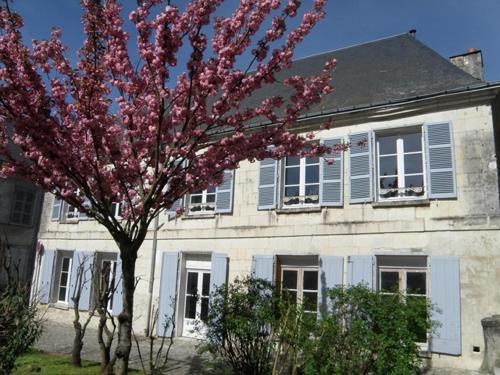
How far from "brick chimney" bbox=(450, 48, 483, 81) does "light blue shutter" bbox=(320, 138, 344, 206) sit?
3032mm

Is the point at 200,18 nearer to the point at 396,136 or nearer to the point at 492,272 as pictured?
the point at 396,136

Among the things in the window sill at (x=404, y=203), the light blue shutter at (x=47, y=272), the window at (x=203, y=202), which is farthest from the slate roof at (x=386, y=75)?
the light blue shutter at (x=47, y=272)

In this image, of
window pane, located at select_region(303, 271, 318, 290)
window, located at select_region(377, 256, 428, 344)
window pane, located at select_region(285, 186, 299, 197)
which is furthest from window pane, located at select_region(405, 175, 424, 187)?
window pane, located at select_region(303, 271, 318, 290)

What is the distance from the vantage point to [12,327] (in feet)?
14.1

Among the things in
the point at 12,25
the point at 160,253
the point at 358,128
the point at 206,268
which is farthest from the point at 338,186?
the point at 12,25

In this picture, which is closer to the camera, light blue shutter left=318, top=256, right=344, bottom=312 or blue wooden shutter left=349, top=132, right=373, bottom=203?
light blue shutter left=318, top=256, right=344, bottom=312

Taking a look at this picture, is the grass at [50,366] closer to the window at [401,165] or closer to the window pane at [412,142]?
the window at [401,165]

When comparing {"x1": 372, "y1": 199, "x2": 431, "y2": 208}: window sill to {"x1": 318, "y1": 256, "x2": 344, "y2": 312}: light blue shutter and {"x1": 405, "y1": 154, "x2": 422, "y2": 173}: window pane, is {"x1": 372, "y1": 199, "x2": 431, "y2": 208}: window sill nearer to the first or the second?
{"x1": 405, "y1": 154, "x2": 422, "y2": 173}: window pane

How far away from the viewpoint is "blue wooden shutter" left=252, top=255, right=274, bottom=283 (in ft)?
29.6

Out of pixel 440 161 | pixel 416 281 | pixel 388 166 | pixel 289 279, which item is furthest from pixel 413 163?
pixel 289 279

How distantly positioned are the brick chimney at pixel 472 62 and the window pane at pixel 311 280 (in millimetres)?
5083

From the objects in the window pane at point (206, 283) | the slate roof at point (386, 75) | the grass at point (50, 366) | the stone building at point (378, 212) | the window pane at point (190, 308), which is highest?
the slate roof at point (386, 75)

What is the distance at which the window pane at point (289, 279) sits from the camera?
9086mm

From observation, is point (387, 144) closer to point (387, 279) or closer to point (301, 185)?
point (301, 185)
